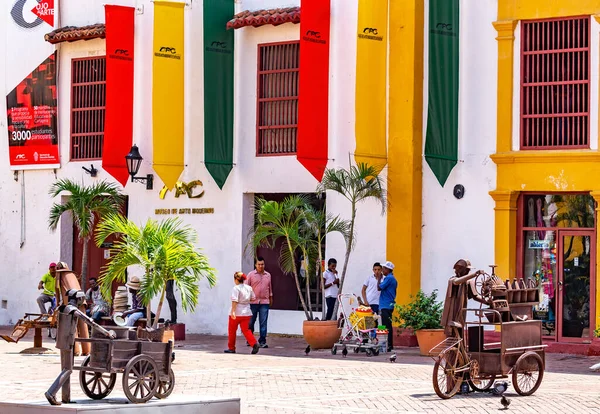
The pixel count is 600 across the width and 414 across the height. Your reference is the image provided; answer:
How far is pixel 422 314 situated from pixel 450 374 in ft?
21.6

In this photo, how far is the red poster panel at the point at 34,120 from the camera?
95.5 ft

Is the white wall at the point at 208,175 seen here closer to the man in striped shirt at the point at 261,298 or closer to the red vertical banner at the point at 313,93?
the red vertical banner at the point at 313,93

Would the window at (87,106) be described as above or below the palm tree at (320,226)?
above

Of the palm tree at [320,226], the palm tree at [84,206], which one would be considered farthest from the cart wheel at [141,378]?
the palm tree at [84,206]

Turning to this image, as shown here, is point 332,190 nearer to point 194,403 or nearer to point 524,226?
point 524,226

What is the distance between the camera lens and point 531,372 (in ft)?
51.2

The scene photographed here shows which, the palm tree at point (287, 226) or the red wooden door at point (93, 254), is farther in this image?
the red wooden door at point (93, 254)

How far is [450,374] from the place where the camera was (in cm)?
1488

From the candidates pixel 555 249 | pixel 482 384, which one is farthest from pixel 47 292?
pixel 482 384

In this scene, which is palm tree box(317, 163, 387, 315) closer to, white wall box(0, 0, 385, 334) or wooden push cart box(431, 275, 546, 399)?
white wall box(0, 0, 385, 334)

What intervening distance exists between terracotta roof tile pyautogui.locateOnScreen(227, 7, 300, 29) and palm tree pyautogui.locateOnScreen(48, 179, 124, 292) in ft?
15.2

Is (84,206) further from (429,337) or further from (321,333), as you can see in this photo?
(429,337)

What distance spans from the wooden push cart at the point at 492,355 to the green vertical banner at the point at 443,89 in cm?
807

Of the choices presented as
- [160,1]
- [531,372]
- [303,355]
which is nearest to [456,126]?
[303,355]
